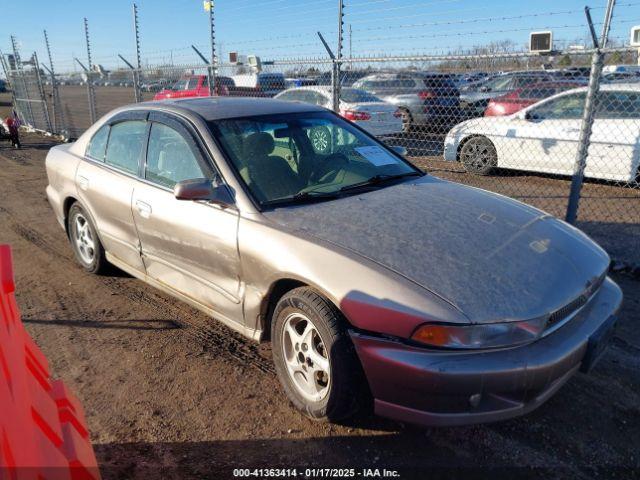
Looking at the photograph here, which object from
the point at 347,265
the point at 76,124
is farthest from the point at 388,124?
the point at 76,124

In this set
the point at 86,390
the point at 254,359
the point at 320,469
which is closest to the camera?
the point at 320,469

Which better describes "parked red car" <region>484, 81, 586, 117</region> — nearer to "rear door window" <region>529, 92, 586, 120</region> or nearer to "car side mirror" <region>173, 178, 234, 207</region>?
"rear door window" <region>529, 92, 586, 120</region>

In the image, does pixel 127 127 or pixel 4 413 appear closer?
pixel 4 413

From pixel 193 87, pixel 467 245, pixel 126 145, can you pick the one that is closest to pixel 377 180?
pixel 467 245

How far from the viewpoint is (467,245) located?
2.68m

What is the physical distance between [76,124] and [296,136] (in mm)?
16862

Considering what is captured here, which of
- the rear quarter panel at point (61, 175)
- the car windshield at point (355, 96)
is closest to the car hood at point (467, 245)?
the rear quarter panel at point (61, 175)

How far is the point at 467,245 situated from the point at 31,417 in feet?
6.79

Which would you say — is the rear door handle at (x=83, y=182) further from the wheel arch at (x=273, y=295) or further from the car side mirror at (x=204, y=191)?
the wheel arch at (x=273, y=295)

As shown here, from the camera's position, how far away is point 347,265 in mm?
2500

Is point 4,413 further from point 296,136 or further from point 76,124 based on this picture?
point 76,124

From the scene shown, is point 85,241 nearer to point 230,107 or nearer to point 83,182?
point 83,182

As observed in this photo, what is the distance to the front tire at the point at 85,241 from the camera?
15.0 ft

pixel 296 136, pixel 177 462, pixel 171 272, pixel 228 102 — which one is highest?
pixel 228 102
